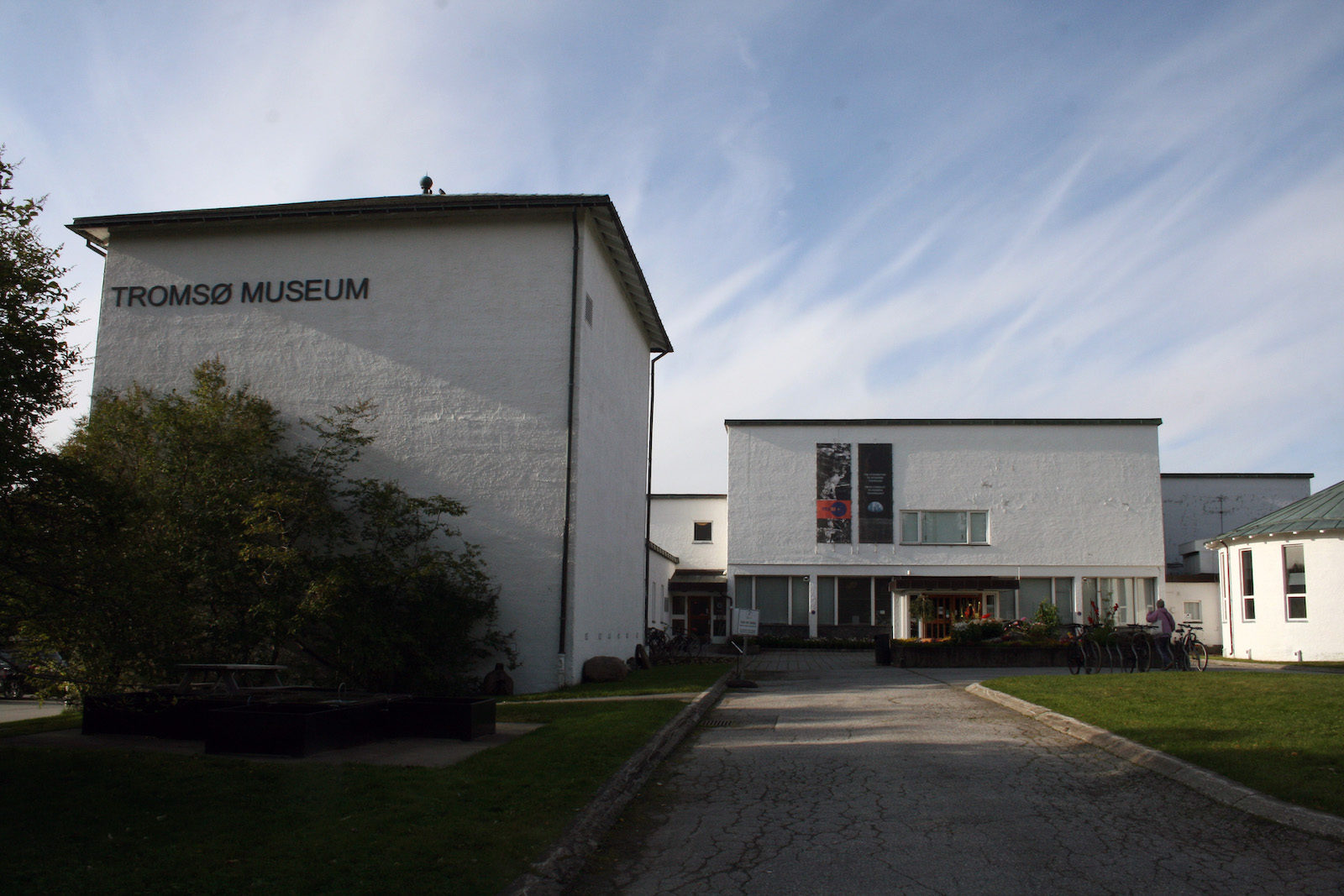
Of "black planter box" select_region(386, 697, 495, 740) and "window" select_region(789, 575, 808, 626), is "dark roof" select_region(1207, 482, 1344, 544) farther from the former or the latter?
"black planter box" select_region(386, 697, 495, 740)

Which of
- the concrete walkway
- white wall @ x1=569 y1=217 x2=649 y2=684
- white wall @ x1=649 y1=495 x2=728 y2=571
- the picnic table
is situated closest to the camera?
the concrete walkway

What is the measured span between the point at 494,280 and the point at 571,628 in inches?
272

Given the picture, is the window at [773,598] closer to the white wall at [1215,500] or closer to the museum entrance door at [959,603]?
the museum entrance door at [959,603]

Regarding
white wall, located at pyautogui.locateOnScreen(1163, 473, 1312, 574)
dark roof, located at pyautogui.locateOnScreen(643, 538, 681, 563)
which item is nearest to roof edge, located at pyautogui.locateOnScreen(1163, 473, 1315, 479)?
white wall, located at pyautogui.locateOnScreen(1163, 473, 1312, 574)

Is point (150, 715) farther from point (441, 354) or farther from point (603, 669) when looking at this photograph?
point (441, 354)

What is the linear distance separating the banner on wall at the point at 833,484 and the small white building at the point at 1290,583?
16.5 meters

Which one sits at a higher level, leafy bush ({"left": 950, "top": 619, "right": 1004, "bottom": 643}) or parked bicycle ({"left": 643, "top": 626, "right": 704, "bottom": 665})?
leafy bush ({"left": 950, "top": 619, "right": 1004, "bottom": 643})

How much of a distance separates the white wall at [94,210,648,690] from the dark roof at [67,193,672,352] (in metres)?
0.28

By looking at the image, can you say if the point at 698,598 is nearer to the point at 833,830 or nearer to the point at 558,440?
the point at 558,440

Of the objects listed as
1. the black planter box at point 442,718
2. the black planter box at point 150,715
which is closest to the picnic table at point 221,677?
the black planter box at point 150,715

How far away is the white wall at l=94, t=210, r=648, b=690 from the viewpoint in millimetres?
18453

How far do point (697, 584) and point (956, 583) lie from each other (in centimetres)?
1105

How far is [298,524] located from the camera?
55.3 ft

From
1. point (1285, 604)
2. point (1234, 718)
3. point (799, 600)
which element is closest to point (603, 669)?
point (1234, 718)
